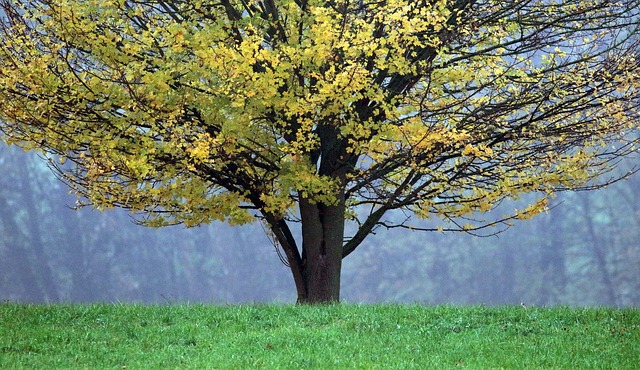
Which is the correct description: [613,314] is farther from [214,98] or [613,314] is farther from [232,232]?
[232,232]

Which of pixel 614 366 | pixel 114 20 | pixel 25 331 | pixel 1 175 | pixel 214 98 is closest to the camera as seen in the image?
pixel 614 366

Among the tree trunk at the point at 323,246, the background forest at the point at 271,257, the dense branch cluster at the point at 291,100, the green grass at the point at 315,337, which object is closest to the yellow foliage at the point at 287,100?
the dense branch cluster at the point at 291,100

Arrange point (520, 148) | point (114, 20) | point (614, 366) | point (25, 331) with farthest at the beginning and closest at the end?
point (520, 148) < point (114, 20) < point (25, 331) < point (614, 366)

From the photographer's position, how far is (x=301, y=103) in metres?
10.8

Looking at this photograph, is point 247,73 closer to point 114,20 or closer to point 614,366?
Result: point 114,20

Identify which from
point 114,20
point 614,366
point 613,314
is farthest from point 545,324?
point 114,20

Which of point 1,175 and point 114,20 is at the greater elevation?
point 1,175

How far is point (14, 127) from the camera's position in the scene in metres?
11.3

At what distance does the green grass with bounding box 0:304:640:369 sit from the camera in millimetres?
8508

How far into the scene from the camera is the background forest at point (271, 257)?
1665 inches

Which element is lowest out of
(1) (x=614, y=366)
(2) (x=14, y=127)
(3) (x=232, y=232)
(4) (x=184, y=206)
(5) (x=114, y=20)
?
(1) (x=614, y=366)

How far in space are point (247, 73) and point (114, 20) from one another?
260 cm

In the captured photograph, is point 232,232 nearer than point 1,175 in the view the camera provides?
No

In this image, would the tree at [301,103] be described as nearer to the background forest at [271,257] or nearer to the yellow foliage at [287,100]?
the yellow foliage at [287,100]
